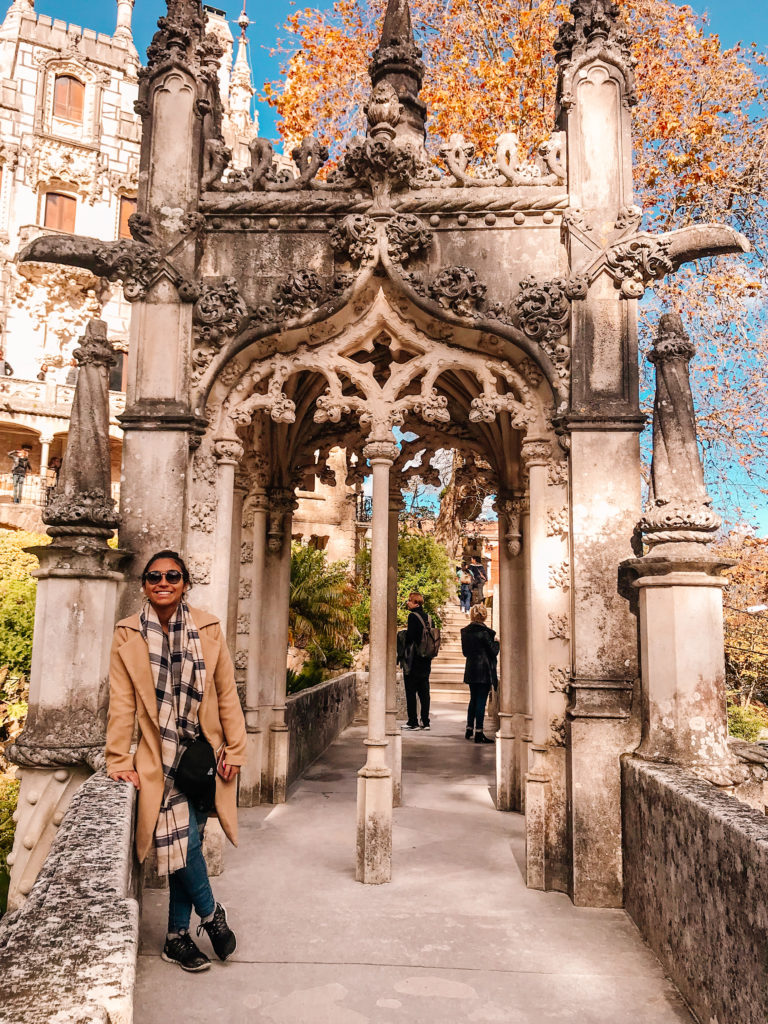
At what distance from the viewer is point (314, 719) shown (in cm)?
1000

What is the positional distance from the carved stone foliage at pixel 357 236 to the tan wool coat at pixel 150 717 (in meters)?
3.07

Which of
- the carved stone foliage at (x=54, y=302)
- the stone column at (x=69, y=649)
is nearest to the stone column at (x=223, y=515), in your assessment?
the stone column at (x=69, y=649)

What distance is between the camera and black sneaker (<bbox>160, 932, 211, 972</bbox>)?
3.77 meters

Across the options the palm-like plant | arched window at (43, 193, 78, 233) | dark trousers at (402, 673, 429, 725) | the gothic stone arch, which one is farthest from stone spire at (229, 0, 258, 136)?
the gothic stone arch

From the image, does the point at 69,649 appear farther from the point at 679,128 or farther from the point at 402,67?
the point at 679,128

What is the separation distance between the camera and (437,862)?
5.72 meters

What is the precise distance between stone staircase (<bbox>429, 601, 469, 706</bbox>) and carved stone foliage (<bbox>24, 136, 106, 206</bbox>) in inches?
874

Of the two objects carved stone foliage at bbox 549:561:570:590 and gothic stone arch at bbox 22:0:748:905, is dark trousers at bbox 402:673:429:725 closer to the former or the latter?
gothic stone arch at bbox 22:0:748:905

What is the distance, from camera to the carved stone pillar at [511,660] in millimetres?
7582

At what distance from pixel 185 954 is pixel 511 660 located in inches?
183

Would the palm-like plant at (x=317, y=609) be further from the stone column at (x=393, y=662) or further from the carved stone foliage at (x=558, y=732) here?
the carved stone foliage at (x=558, y=732)

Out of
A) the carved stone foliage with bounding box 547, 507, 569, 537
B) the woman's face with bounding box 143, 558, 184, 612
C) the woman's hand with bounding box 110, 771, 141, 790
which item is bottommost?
the woman's hand with bounding box 110, 771, 141, 790

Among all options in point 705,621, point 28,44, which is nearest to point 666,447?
point 705,621

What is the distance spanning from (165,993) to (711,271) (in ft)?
42.4
